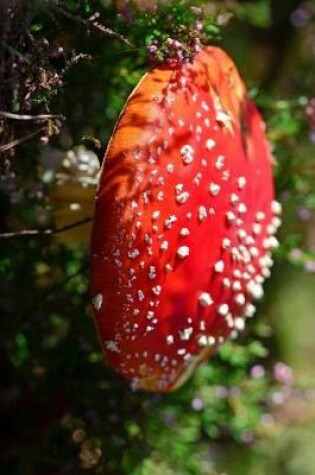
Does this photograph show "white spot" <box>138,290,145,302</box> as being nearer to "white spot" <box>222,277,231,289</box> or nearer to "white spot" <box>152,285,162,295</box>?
"white spot" <box>152,285,162,295</box>

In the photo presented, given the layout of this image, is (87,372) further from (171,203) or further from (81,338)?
(171,203)

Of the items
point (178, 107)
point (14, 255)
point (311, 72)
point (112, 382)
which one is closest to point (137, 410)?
point (112, 382)

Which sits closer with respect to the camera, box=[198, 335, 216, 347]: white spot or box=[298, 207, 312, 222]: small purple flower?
box=[198, 335, 216, 347]: white spot

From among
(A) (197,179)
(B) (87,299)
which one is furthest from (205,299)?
(B) (87,299)

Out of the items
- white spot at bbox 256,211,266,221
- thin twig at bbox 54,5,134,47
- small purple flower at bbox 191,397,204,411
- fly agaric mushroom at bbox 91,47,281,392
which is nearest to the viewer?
thin twig at bbox 54,5,134,47

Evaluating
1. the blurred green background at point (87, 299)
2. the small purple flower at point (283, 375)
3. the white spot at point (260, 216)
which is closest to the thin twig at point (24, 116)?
the blurred green background at point (87, 299)

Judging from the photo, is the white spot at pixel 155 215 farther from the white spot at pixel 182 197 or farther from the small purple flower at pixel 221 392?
the small purple flower at pixel 221 392

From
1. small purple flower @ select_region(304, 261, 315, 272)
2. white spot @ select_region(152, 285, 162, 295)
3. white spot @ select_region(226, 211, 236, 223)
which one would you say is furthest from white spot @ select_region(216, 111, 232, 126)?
small purple flower @ select_region(304, 261, 315, 272)
